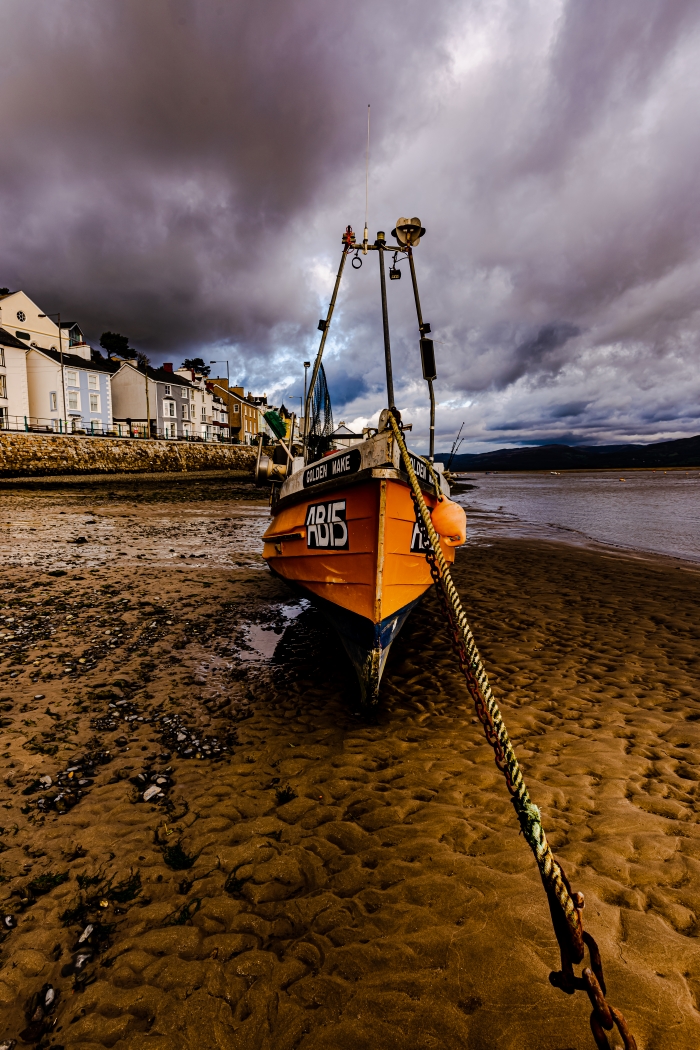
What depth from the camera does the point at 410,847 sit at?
331 cm

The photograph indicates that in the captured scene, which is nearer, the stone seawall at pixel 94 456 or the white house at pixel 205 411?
the stone seawall at pixel 94 456

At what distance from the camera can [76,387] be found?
164 ft

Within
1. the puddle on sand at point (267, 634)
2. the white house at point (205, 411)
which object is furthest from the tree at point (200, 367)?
the puddle on sand at point (267, 634)

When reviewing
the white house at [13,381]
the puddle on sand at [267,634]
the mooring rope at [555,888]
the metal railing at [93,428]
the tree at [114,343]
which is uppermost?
the tree at [114,343]

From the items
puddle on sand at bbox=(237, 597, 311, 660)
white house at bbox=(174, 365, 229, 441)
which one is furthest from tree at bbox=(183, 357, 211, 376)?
puddle on sand at bbox=(237, 597, 311, 660)

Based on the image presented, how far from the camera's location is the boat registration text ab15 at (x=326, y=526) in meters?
5.39

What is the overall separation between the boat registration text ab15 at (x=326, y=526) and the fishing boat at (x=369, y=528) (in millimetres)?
13

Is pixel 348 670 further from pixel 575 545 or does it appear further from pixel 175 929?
pixel 575 545

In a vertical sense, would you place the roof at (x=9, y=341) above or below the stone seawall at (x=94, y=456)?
above

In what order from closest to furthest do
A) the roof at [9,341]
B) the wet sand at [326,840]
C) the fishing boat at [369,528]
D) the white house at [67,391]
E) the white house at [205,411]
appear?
the wet sand at [326,840] → the fishing boat at [369,528] → the roof at [9,341] → the white house at [67,391] → the white house at [205,411]

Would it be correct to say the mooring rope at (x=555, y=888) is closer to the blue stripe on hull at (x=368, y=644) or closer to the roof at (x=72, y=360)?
the blue stripe on hull at (x=368, y=644)

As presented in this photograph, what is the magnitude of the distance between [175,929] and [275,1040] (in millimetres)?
903

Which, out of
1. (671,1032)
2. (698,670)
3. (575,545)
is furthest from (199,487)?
(671,1032)

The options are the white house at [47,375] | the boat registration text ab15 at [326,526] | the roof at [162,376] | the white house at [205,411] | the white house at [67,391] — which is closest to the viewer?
the boat registration text ab15 at [326,526]
